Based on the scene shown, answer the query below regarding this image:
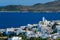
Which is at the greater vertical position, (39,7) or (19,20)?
(39,7)

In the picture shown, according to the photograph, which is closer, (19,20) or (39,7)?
(19,20)

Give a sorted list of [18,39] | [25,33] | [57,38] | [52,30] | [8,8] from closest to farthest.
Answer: [18,39]
[57,38]
[25,33]
[52,30]
[8,8]

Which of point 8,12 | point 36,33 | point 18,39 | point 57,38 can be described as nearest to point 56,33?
point 36,33

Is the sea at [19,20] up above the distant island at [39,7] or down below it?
below

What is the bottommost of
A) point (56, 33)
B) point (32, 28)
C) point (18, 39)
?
point (18, 39)

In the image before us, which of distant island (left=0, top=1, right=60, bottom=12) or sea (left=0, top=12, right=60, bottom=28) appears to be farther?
distant island (left=0, top=1, right=60, bottom=12)

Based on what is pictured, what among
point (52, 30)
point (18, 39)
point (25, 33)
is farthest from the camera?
point (52, 30)

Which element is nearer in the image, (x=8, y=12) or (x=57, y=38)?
(x=57, y=38)

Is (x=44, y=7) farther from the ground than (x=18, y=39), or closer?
farther from the ground

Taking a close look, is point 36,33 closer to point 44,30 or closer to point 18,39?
point 44,30

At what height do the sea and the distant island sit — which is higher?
the distant island

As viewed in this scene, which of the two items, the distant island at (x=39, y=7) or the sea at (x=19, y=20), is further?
the distant island at (x=39, y=7)
